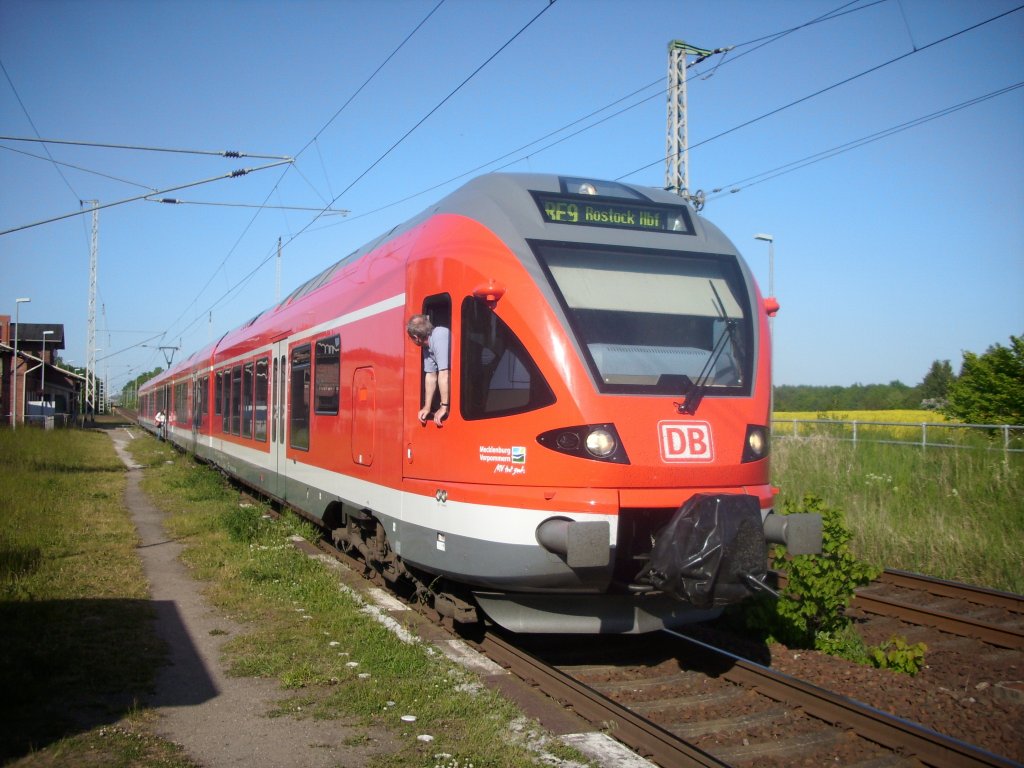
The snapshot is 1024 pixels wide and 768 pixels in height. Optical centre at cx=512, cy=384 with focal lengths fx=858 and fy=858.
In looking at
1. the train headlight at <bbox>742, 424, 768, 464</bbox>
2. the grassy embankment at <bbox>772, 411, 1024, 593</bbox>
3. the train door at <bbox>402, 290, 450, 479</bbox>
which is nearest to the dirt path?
the train door at <bbox>402, 290, 450, 479</bbox>

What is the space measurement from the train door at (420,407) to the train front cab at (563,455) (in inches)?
0.7

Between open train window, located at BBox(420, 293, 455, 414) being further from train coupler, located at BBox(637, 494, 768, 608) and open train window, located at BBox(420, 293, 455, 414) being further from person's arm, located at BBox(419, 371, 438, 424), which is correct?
train coupler, located at BBox(637, 494, 768, 608)

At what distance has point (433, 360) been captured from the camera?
20.5 feet

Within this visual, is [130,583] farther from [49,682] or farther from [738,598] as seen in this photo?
[738,598]

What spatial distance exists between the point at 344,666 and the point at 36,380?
59499 mm

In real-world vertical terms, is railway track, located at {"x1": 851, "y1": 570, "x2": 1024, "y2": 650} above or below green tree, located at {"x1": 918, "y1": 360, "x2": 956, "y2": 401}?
below

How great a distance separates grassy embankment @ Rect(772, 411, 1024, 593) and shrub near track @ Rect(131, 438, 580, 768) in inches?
158

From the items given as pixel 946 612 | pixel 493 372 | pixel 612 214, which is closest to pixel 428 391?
pixel 493 372

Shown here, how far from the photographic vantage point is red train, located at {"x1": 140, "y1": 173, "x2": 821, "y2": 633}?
5.37m

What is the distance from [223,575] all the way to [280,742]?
4.53 meters

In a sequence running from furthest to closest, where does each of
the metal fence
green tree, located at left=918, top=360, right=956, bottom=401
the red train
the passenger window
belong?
1. green tree, located at left=918, top=360, right=956, bottom=401
2. the metal fence
3. the passenger window
4. the red train

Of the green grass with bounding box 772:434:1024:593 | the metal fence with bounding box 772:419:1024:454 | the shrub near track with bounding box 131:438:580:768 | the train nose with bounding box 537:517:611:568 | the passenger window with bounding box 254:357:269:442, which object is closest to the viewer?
the shrub near track with bounding box 131:438:580:768

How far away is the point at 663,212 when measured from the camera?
6500 millimetres

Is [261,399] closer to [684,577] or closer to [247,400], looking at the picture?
[247,400]
